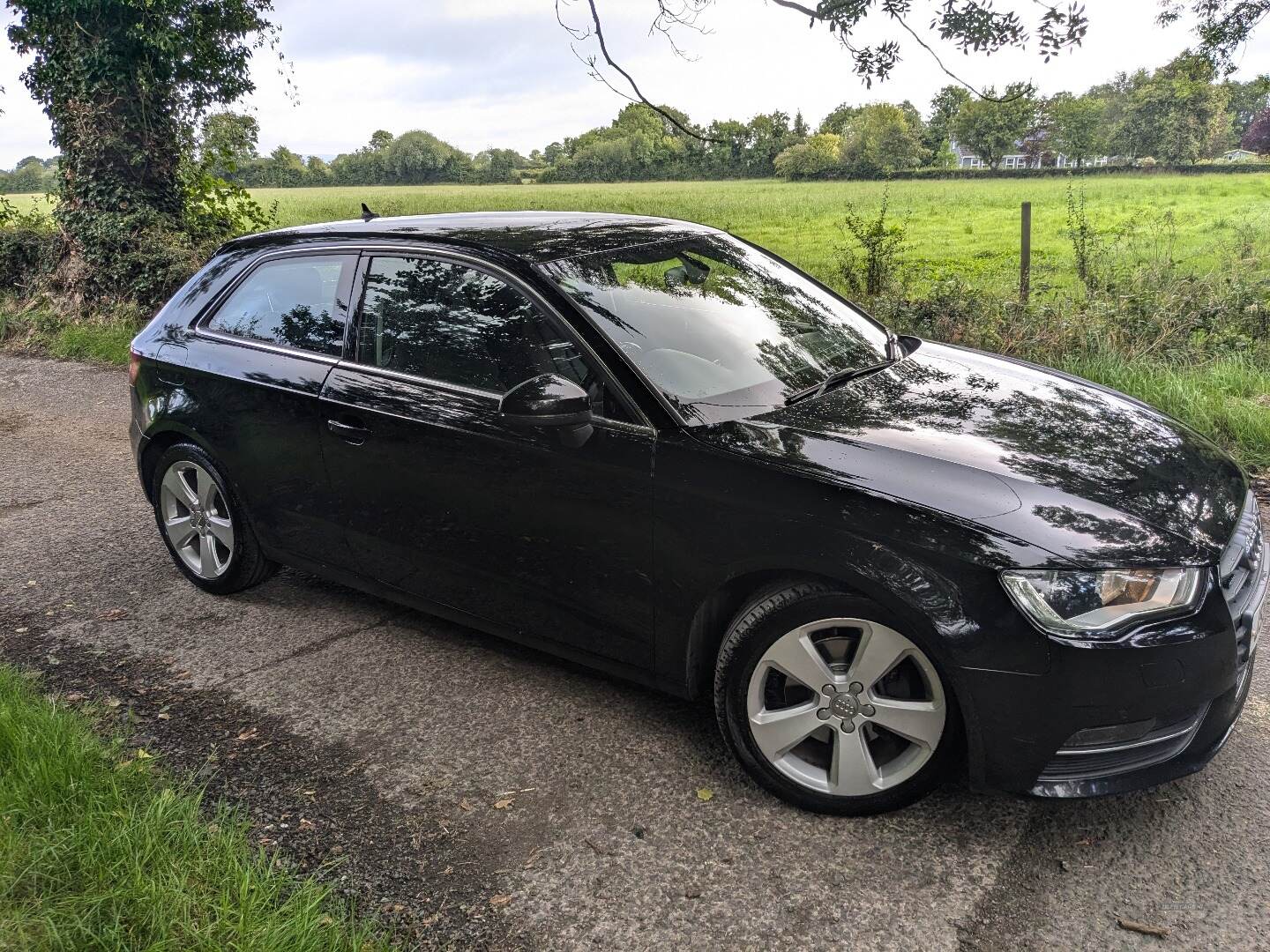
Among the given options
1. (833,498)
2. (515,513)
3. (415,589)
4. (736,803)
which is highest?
(833,498)

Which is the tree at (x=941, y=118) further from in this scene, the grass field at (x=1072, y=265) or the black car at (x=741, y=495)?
the black car at (x=741, y=495)

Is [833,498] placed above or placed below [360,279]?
below

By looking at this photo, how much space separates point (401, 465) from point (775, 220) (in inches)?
499

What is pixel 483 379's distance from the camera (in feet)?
11.3

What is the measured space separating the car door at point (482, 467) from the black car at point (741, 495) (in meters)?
0.01

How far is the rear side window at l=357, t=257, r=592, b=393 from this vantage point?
3344 millimetres

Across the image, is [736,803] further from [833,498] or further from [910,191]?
[910,191]

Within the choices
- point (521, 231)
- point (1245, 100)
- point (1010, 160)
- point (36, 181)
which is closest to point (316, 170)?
point (36, 181)

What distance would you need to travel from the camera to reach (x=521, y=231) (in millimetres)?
3844

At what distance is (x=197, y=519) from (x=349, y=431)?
1302 millimetres

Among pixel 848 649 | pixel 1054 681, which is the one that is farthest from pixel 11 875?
pixel 1054 681

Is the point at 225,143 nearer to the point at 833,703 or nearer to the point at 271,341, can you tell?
the point at 271,341

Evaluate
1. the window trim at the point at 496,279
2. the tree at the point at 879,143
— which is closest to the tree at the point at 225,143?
the tree at the point at 879,143

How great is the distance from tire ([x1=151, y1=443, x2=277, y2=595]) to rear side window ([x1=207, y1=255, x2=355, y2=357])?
0.62 metres
